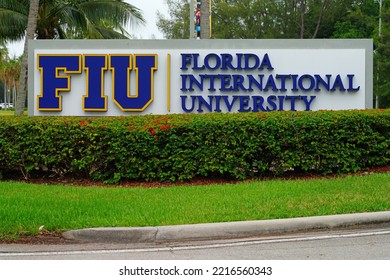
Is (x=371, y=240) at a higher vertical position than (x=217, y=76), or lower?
lower

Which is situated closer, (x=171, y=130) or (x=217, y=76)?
(x=171, y=130)

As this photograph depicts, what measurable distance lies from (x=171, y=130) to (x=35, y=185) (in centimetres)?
293

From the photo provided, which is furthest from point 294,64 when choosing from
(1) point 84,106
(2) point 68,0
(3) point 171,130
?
(2) point 68,0

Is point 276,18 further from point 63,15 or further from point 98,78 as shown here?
point 98,78

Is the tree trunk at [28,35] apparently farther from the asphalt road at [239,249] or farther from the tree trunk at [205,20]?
the asphalt road at [239,249]

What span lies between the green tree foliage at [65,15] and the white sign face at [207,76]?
24.4ft

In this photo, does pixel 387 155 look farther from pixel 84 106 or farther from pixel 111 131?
pixel 84 106

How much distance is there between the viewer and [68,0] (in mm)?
22078

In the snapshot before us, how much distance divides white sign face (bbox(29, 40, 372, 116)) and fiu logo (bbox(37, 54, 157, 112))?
25 mm

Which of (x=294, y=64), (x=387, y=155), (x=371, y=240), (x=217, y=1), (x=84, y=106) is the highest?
(x=217, y=1)

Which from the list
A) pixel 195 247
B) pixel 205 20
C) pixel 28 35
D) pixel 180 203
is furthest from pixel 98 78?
pixel 195 247

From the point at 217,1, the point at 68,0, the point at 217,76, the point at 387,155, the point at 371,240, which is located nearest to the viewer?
the point at 371,240

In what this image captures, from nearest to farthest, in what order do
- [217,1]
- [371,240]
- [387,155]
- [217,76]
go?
1. [371,240]
2. [387,155]
3. [217,76]
4. [217,1]

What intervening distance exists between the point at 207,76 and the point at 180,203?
570 centimetres
